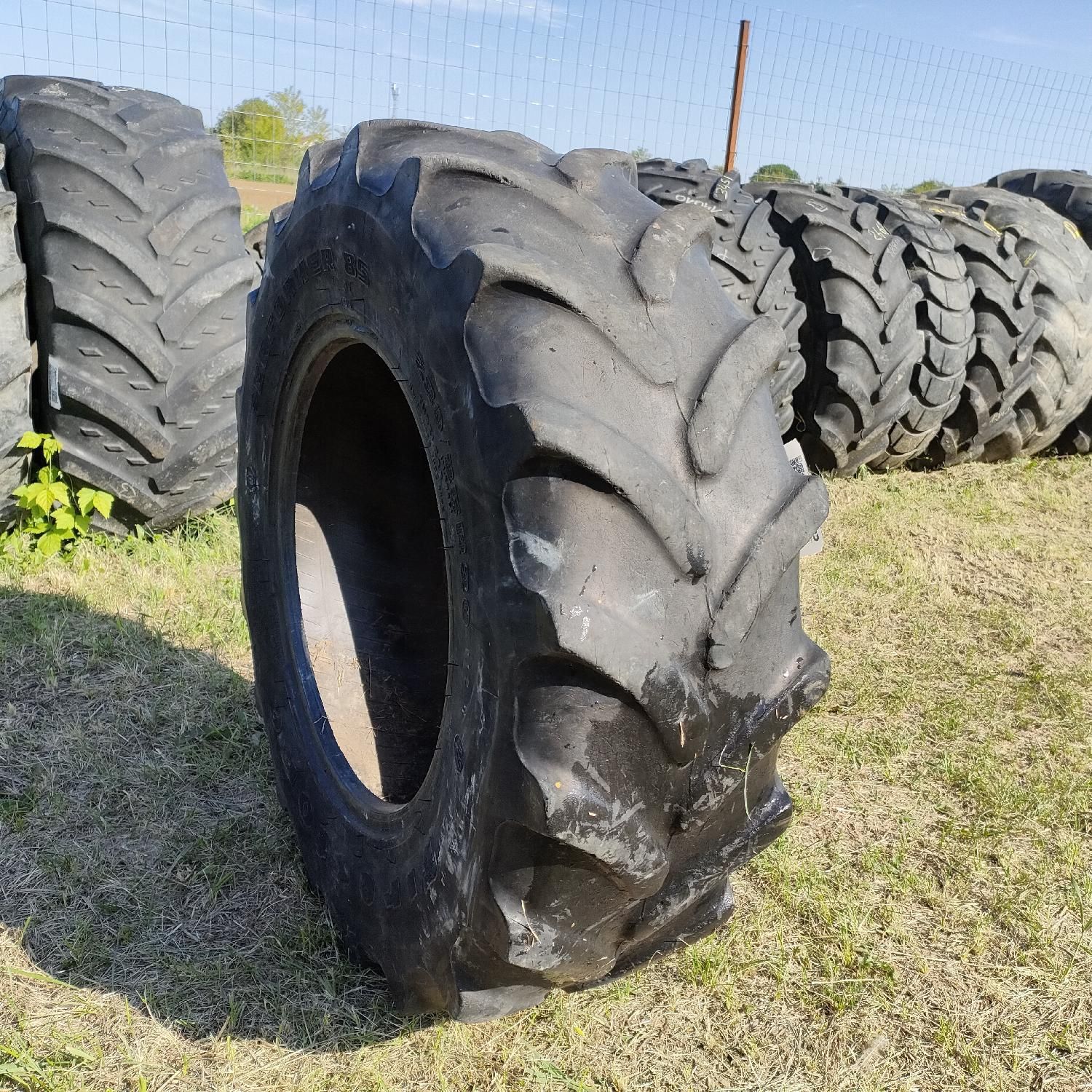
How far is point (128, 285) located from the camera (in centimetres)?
336

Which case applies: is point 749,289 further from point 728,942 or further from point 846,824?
point 728,942

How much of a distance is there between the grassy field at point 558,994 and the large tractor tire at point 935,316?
5.94 feet

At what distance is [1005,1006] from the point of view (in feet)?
6.40

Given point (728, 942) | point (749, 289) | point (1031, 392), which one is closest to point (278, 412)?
point (728, 942)

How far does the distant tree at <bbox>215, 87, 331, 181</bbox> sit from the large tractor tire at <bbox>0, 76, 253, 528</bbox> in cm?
929

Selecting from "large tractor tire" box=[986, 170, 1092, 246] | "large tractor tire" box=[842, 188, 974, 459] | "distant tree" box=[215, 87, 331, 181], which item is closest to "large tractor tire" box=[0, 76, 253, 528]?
"large tractor tire" box=[842, 188, 974, 459]

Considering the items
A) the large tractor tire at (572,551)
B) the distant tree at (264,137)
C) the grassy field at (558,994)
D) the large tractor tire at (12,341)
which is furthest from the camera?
the distant tree at (264,137)

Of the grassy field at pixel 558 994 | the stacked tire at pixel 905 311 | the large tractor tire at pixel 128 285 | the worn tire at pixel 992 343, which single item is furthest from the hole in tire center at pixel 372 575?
the worn tire at pixel 992 343

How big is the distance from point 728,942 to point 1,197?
9.82 feet

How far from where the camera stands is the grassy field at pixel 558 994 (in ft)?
5.87

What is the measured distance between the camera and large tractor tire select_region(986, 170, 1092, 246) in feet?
21.9

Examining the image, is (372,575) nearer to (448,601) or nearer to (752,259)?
(448,601)

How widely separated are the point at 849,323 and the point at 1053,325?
1572 mm

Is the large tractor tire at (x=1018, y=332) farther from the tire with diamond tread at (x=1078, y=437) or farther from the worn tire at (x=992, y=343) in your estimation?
the tire with diamond tread at (x=1078, y=437)
